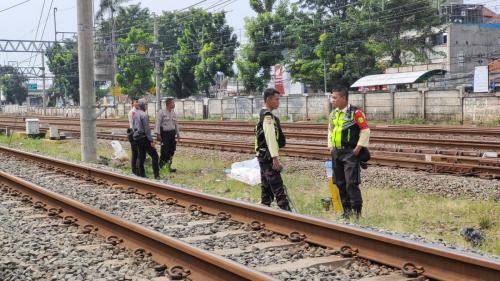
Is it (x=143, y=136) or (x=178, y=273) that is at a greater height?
(x=143, y=136)

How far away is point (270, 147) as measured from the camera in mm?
7855

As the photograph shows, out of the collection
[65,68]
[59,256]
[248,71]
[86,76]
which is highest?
[65,68]

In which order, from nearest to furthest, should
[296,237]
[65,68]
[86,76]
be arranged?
[296,237] < [86,76] < [65,68]

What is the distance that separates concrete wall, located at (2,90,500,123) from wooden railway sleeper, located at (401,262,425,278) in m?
24.3

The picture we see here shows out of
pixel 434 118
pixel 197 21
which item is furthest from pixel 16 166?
pixel 197 21

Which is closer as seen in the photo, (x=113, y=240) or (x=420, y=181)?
(x=113, y=240)

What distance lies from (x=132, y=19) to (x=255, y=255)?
268 feet

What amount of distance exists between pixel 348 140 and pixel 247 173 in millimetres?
4737

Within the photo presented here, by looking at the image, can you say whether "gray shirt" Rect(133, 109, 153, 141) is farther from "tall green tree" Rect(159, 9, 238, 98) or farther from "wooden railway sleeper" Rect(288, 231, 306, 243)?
"tall green tree" Rect(159, 9, 238, 98)

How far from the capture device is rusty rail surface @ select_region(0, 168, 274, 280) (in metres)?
5.36

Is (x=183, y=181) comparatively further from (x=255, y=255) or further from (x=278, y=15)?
(x=278, y=15)

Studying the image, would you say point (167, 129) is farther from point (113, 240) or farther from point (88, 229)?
point (113, 240)

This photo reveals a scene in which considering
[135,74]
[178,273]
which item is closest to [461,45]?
[135,74]

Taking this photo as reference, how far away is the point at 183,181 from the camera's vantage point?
519 inches
